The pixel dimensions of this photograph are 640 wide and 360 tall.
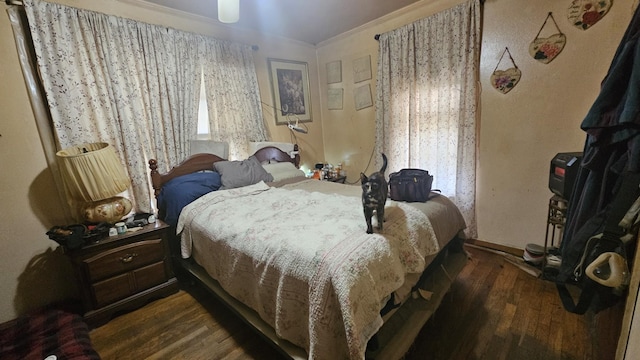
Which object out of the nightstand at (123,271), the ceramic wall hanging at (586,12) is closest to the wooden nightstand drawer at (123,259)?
the nightstand at (123,271)

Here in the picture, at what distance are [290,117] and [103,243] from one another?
8.16ft

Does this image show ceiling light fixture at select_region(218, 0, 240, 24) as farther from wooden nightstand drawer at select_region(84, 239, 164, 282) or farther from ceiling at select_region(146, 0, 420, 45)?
wooden nightstand drawer at select_region(84, 239, 164, 282)

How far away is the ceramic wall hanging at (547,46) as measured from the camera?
79.8 inches

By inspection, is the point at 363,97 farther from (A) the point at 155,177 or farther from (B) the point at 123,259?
(B) the point at 123,259

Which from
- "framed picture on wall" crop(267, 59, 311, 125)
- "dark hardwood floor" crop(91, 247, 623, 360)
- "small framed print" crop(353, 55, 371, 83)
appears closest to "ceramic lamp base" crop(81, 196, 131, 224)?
"dark hardwood floor" crop(91, 247, 623, 360)

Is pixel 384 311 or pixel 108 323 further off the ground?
pixel 384 311

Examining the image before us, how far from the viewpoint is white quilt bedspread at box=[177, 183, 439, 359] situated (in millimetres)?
1072

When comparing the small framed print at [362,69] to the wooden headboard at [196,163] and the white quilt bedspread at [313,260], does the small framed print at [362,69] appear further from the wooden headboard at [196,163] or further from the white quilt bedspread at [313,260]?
the white quilt bedspread at [313,260]

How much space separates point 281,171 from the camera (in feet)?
9.73

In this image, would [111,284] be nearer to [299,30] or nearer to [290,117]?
[290,117]

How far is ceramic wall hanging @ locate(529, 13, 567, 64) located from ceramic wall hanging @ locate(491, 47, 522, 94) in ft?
0.51

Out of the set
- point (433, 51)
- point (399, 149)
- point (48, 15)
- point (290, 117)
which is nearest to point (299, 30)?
point (290, 117)

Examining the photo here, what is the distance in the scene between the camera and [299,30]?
3215 millimetres

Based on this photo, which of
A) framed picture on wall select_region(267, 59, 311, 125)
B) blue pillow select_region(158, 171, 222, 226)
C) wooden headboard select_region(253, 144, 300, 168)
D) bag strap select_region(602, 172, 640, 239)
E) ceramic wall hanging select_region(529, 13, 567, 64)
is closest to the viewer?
bag strap select_region(602, 172, 640, 239)
